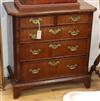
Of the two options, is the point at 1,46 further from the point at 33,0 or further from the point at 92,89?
the point at 92,89

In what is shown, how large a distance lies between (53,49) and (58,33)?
0.51 ft

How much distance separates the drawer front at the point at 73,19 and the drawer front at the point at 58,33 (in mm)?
46

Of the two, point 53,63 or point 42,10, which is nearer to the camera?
point 42,10

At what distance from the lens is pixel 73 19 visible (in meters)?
2.26

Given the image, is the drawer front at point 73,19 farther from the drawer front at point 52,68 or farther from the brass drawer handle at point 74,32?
the drawer front at point 52,68

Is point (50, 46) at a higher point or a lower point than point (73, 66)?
higher

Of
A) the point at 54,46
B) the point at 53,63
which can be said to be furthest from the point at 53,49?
the point at 53,63

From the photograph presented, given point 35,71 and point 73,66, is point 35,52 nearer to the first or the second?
point 35,71

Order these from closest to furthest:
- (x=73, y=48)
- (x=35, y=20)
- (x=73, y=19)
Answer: (x=35, y=20) → (x=73, y=19) → (x=73, y=48)

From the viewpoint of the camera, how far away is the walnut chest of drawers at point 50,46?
7.11 feet

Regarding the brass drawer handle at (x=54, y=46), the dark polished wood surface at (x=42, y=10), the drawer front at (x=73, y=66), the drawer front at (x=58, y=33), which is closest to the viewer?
the dark polished wood surface at (x=42, y=10)

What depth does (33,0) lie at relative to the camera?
7.18 ft

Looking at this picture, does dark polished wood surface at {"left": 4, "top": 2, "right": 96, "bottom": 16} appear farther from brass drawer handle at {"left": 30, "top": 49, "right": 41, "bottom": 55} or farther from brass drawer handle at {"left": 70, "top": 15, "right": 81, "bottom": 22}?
brass drawer handle at {"left": 30, "top": 49, "right": 41, "bottom": 55}

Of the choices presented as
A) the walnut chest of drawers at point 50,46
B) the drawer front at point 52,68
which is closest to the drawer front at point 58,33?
the walnut chest of drawers at point 50,46
